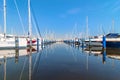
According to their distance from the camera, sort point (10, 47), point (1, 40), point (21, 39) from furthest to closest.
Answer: point (21, 39)
point (10, 47)
point (1, 40)

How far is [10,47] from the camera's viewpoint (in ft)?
123

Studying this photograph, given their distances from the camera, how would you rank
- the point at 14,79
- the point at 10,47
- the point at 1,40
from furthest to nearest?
the point at 10,47, the point at 1,40, the point at 14,79

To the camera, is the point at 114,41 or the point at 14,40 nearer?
the point at 14,40

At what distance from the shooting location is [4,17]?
35.1 m

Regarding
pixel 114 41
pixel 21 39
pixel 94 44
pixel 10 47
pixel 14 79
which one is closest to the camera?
pixel 14 79

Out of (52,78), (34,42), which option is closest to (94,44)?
(34,42)

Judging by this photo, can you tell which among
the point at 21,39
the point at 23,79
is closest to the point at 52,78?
the point at 23,79

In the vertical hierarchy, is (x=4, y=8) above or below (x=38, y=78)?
above

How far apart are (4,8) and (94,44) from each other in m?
29.6

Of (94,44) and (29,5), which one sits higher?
(29,5)

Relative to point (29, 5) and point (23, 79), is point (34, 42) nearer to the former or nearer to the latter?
point (29, 5)

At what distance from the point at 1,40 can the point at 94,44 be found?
29.4 meters

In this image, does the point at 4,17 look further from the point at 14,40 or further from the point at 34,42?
the point at 34,42

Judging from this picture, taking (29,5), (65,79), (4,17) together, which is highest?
(29,5)
